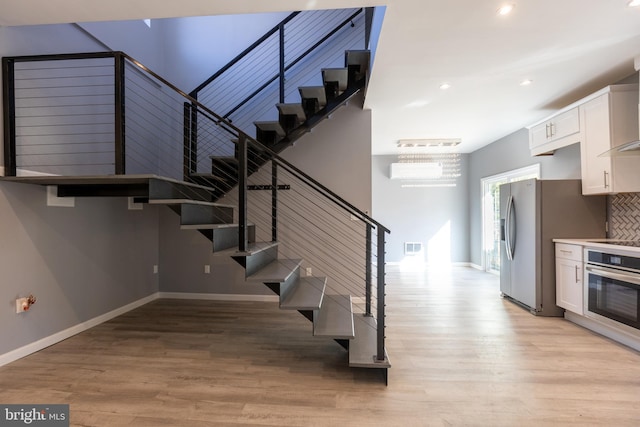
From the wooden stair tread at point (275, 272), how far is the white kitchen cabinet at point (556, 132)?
11.7 ft

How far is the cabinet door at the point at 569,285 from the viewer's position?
3.07m

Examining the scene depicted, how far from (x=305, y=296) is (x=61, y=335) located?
8.17 ft

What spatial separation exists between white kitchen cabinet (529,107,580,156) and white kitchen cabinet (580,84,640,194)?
26 centimetres

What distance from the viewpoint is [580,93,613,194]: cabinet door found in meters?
2.92

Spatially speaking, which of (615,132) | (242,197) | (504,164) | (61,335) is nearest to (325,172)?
(242,197)

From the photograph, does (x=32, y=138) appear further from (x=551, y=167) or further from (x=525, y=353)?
(x=551, y=167)

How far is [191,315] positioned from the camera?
344 cm

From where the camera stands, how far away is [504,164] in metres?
5.21

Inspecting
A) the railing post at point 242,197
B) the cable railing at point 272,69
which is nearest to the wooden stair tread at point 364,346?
the railing post at point 242,197

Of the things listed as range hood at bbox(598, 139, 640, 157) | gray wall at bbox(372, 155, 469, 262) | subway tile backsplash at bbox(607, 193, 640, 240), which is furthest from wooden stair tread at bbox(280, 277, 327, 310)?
gray wall at bbox(372, 155, 469, 262)

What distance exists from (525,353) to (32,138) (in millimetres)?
4848

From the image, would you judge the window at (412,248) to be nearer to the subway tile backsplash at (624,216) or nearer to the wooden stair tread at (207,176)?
the subway tile backsplash at (624,216)

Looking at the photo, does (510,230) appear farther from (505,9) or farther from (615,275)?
(505,9)

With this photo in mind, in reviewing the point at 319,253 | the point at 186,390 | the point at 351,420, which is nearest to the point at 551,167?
the point at 319,253
